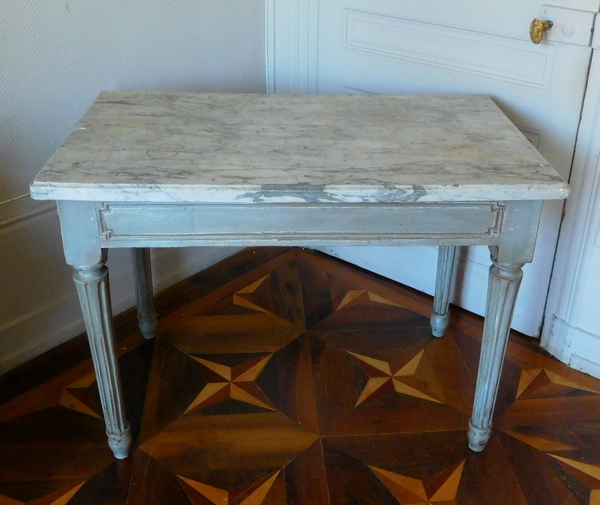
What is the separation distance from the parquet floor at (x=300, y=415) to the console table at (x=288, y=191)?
0.15 metres

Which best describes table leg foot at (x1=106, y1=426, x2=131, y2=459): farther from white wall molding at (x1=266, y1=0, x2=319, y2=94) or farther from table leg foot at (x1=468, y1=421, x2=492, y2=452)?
white wall molding at (x1=266, y1=0, x2=319, y2=94)

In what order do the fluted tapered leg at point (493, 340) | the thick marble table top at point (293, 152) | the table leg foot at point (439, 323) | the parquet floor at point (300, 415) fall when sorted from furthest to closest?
the table leg foot at point (439, 323)
the parquet floor at point (300, 415)
the fluted tapered leg at point (493, 340)
the thick marble table top at point (293, 152)

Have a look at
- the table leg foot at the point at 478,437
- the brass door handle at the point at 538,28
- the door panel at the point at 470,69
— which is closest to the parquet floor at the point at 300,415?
the table leg foot at the point at 478,437

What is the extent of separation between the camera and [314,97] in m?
1.40

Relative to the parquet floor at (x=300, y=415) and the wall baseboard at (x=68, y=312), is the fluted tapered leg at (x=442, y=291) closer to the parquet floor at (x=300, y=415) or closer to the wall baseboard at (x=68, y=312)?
the parquet floor at (x=300, y=415)

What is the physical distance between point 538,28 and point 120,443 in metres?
1.23

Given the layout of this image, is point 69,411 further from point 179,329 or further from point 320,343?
point 320,343

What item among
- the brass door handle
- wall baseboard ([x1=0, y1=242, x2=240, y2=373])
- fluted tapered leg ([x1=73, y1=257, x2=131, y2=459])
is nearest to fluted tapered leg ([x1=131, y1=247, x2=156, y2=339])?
wall baseboard ([x1=0, y1=242, x2=240, y2=373])

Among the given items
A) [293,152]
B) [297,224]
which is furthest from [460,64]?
[297,224]

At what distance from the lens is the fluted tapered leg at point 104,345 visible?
1080 mm

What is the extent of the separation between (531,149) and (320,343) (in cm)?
75

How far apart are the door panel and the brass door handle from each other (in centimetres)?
2

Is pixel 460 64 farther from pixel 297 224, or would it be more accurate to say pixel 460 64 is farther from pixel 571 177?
pixel 297 224

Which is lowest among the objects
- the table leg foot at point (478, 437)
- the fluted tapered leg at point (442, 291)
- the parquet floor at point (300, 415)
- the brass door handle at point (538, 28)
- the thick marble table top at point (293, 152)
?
the parquet floor at point (300, 415)
